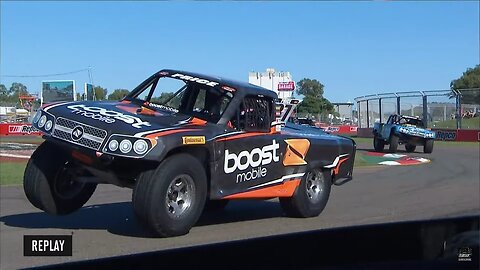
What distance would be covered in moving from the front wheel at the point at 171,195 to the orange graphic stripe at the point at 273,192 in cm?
89

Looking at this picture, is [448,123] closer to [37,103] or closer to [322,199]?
[322,199]

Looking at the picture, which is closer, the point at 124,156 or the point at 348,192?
the point at 124,156

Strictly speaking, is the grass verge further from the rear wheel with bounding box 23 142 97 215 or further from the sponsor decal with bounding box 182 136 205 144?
the rear wheel with bounding box 23 142 97 215

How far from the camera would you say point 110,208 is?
890 centimetres

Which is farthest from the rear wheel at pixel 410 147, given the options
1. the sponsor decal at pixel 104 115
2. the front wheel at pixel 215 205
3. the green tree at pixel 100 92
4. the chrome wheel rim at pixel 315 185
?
the green tree at pixel 100 92

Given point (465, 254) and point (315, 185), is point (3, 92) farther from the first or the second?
point (315, 185)

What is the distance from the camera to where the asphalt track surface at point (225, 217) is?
617 cm

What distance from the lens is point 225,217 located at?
8109 mm

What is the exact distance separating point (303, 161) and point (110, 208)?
3224 mm

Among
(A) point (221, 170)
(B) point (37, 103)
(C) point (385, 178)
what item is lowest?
(C) point (385, 178)

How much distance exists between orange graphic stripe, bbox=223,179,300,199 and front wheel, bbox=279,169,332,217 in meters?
0.12

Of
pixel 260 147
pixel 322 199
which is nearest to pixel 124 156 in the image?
pixel 260 147

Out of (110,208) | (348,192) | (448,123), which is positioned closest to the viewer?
(110,208)

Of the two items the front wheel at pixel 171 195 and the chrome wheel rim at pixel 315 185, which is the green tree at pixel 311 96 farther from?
the chrome wheel rim at pixel 315 185
